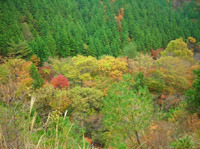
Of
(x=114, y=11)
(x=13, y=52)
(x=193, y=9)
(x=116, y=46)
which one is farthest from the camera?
(x=193, y=9)

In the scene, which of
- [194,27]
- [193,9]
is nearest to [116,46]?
[194,27]

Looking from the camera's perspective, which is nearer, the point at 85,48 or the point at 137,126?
the point at 137,126

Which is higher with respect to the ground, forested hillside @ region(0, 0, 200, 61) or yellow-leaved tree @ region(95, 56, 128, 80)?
forested hillside @ region(0, 0, 200, 61)

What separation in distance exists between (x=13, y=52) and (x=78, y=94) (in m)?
15.0

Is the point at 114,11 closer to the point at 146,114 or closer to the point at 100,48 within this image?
the point at 100,48

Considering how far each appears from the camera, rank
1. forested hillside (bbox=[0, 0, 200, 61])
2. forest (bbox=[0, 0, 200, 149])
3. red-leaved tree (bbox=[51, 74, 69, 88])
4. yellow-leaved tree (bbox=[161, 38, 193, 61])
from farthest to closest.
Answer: forested hillside (bbox=[0, 0, 200, 61]) → yellow-leaved tree (bbox=[161, 38, 193, 61]) → red-leaved tree (bbox=[51, 74, 69, 88]) → forest (bbox=[0, 0, 200, 149])

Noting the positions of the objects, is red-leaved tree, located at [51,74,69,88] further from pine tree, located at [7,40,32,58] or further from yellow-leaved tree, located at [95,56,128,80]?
pine tree, located at [7,40,32,58]

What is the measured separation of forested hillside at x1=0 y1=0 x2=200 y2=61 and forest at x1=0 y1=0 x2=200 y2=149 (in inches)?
8.6

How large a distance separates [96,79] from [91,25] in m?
28.3

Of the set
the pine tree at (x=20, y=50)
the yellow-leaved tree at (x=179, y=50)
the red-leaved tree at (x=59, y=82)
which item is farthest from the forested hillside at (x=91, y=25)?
the red-leaved tree at (x=59, y=82)

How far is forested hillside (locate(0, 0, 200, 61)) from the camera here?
3064cm

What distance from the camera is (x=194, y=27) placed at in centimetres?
5653

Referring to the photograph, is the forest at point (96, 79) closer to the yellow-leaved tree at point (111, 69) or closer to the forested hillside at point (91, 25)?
the yellow-leaved tree at point (111, 69)

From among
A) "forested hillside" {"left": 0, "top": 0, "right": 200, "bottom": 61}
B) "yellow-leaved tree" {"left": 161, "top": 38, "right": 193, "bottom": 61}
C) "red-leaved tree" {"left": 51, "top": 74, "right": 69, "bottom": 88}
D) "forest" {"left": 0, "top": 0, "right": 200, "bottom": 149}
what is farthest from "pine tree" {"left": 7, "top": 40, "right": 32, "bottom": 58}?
"yellow-leaved tree" {"left": 161, "top": 38, "right": 193, "bottom": 61}
